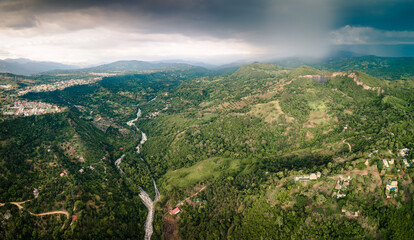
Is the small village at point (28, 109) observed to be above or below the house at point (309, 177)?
above

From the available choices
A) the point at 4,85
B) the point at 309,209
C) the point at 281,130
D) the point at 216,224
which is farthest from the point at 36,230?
the point at 4,85

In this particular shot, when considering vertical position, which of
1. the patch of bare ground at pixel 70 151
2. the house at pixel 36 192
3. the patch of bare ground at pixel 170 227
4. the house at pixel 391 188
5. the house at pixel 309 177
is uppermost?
the house at pixel 391 188

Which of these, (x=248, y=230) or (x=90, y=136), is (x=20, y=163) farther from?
(x=248, y=230)

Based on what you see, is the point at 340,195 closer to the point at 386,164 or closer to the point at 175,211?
the point at 386,164

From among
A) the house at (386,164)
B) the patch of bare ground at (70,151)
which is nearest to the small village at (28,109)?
the patch of bare ground at (70,151)

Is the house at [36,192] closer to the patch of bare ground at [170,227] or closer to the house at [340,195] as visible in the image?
the patch of bare ground at [170,227]
